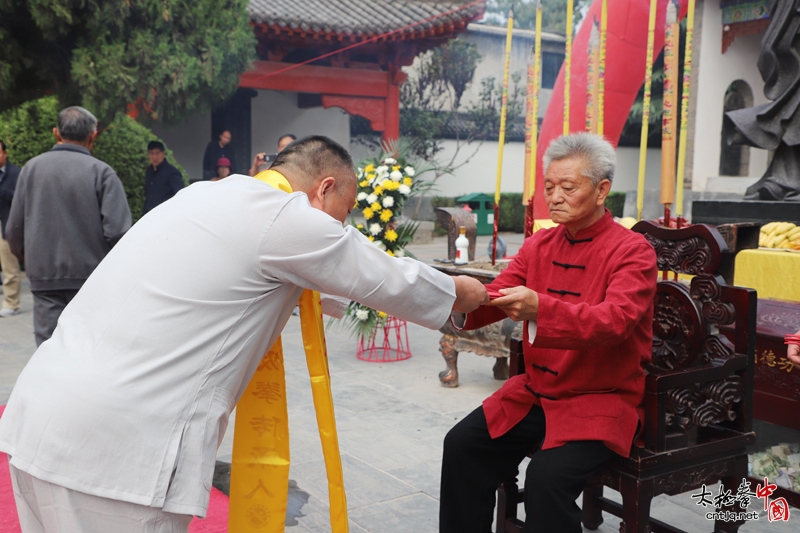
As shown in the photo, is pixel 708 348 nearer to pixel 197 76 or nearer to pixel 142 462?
pixel 142 462

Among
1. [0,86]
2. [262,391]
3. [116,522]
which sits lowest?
[116,522]

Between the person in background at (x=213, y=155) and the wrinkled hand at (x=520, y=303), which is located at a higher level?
the person in background at (x=213, y=155)

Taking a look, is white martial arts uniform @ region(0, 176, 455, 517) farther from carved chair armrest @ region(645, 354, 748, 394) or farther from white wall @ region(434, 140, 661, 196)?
white wall @ region(434, 140, 661, 196)

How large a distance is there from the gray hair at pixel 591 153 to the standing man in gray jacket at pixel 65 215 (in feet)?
8.15

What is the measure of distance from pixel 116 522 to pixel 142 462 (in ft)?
0.50

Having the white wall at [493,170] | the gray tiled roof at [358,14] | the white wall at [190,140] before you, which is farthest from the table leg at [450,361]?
the white wall at [493,170]

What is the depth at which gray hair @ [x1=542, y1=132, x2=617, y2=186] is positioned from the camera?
2.26 m

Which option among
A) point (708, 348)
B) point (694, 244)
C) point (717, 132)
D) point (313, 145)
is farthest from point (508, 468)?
point (717, 132)

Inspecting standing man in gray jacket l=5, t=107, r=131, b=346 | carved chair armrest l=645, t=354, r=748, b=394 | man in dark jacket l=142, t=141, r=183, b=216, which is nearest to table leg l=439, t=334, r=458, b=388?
standing man in gray jacket l=5, t=107, r=131, b=346

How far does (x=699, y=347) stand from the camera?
250 centimetres

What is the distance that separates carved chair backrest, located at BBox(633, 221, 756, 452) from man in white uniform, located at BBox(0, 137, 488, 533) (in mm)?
1105

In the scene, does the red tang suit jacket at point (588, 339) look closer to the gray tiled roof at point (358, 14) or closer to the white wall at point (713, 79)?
the gray tiled roof at point (358, 14)

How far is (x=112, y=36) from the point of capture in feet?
25.8

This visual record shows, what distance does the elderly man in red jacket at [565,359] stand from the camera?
210cm
